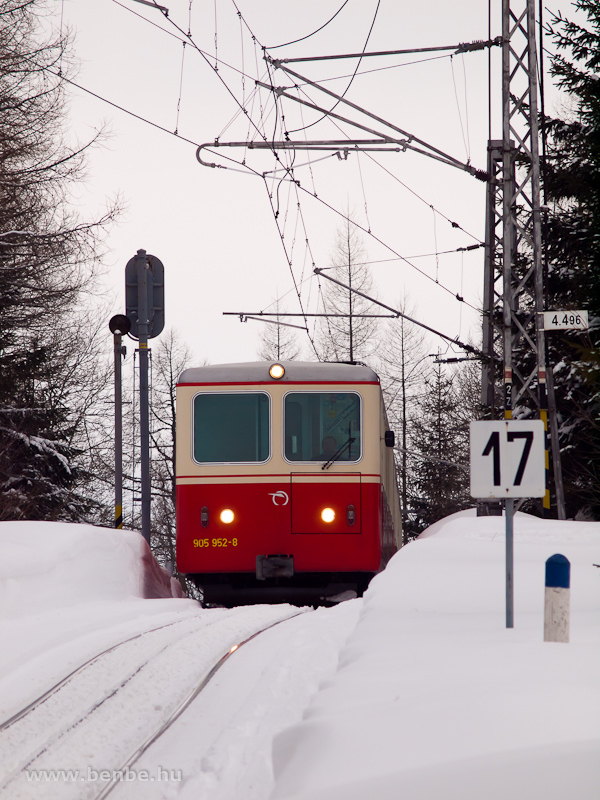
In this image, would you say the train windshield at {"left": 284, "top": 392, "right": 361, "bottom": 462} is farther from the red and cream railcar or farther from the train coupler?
the train coupler

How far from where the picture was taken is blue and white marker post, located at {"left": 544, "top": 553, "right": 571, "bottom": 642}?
5.17 m

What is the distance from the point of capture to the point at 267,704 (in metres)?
5.34

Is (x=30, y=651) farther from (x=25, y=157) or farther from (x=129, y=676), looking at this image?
(x=25, y=157)

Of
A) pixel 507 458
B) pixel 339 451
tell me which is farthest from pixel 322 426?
pixel 507 458

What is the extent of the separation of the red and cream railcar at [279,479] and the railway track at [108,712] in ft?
10.0

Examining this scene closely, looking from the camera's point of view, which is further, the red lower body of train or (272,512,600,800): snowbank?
the red lower body of train

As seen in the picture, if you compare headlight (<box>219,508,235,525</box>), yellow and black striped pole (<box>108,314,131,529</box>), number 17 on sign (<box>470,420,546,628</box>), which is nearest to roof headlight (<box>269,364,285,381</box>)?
headlight (<box>219,508,235,525</box>)

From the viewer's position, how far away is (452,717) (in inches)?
149

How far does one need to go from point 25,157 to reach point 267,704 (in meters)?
14.4

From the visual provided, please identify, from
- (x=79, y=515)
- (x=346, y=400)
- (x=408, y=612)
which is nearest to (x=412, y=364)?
(x=79, y=515)

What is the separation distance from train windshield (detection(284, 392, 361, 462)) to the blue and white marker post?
6155 millimetres

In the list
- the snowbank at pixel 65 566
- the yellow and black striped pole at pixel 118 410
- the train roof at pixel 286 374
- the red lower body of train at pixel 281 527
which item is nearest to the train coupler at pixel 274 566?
the red lower body of train at pixel 281 527

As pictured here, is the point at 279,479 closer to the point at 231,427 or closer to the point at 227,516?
the point at 227,516

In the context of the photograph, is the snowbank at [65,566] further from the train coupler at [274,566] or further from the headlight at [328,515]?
the headlight at [328,515]
